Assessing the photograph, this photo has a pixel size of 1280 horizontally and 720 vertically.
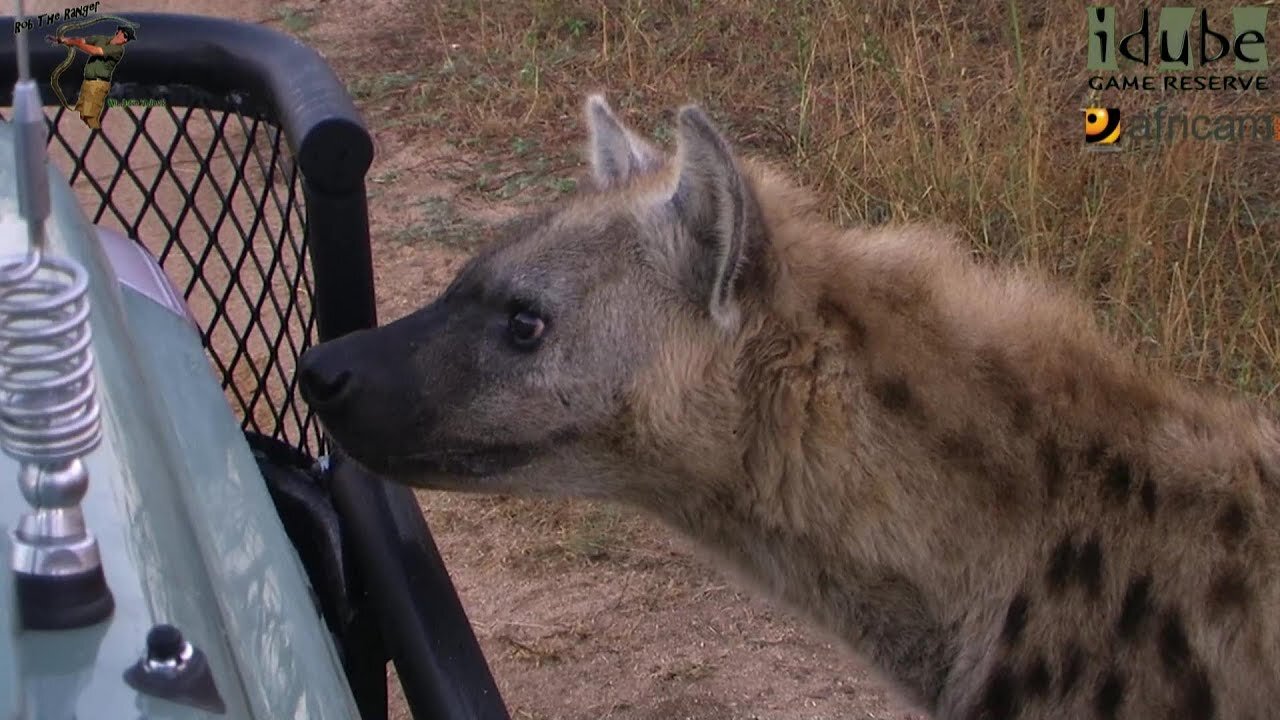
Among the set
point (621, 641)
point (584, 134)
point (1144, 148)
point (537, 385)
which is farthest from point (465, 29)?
point (537, 385)

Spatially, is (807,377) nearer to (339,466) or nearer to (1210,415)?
(1210,415)

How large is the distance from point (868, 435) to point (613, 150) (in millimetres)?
708

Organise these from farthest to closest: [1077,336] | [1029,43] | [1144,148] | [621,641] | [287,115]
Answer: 1. [1029,43]
2. [1144,148]
3. [621,641]
4. [1077,336]
5. [287,115]

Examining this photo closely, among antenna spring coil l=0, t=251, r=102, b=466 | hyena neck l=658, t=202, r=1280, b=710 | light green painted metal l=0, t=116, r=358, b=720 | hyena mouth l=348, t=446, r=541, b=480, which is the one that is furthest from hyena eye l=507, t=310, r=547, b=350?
antenna spring coil l=0, t=251, r=102, b=466

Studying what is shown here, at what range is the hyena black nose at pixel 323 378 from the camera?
1.78 m

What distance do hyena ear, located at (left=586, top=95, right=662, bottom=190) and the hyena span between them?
0.51 ft

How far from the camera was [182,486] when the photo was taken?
1269mm

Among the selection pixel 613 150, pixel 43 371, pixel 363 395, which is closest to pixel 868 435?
pixel 363 395

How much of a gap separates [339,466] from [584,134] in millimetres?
3186

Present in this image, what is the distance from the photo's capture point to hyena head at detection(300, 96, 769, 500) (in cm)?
180

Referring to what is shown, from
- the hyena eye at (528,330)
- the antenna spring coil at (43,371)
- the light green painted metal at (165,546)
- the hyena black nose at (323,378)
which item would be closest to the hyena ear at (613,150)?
the hyena eye at (528,330)

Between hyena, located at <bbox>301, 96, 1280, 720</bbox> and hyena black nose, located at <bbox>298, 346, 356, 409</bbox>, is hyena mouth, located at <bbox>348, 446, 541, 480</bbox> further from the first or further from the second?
hyena black nose, located at <bbox>298, 346, 356, 409</bbox>

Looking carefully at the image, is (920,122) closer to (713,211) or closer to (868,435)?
(713,211)

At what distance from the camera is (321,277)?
1736mm
